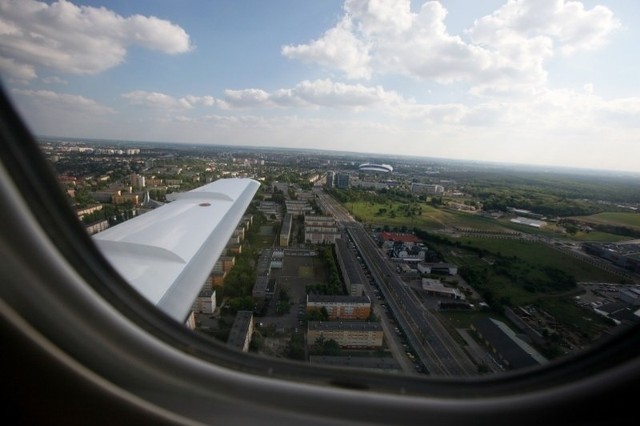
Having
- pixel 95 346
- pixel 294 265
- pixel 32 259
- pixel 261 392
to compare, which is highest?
pixel 32 259

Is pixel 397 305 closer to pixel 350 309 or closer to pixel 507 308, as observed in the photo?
pixel 350 309

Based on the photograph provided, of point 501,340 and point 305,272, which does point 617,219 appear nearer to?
point 501,340

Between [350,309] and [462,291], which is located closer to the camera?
[350,309]

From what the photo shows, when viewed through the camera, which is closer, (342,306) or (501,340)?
(501,340)

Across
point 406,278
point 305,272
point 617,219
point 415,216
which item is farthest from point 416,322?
point 415,216

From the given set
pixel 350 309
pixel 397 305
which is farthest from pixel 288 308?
pixel 397 305

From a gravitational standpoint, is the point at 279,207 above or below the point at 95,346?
below
